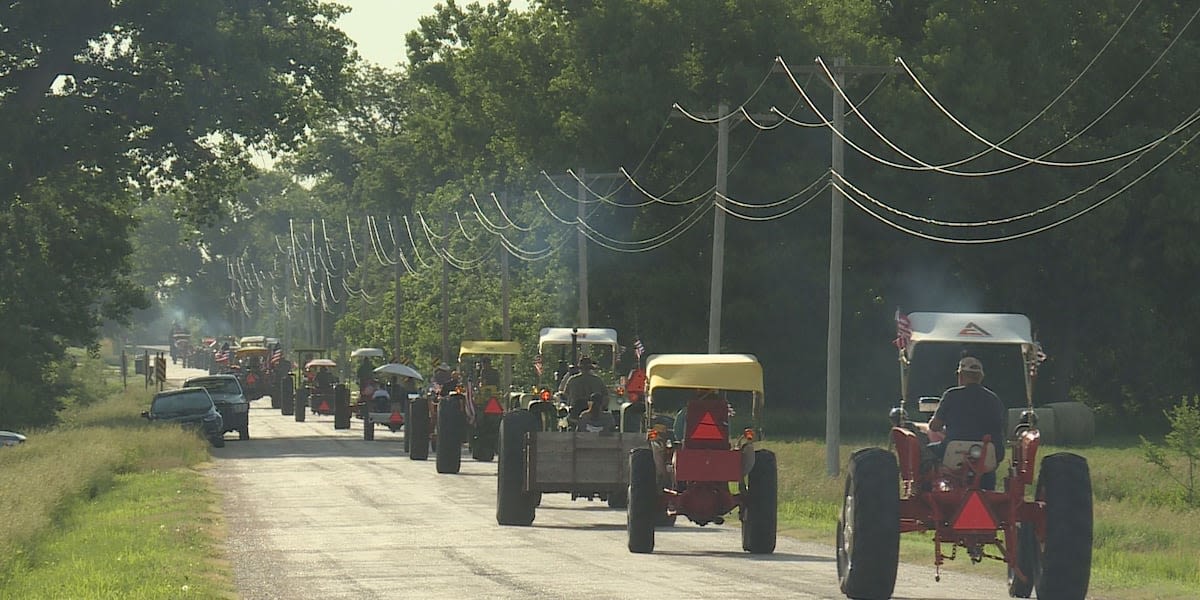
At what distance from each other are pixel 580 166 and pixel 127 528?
42665 millimetres

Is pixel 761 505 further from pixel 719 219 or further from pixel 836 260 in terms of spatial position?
pixel 719 219

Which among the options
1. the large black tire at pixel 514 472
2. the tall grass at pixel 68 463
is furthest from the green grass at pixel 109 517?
the large black tire at pixel 514 472

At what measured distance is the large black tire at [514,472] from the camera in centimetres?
2484

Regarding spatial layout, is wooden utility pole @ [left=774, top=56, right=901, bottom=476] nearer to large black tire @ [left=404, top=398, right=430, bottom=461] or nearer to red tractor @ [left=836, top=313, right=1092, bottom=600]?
large black tire @ [left=404, top=398, right=430, bottom=461]

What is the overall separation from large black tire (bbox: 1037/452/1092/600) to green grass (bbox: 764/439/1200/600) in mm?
2539

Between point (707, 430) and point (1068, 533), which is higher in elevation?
point (707, 430)

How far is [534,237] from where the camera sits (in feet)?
256

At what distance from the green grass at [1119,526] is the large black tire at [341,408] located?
60.3 feet

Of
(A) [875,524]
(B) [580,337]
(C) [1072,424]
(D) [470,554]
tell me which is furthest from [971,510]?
(C) [1072,424]

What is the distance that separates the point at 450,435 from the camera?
37.0 metres

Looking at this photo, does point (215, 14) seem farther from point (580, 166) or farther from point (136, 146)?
point (580, 166)

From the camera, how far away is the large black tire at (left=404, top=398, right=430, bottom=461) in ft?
140

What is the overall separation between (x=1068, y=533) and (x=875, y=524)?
147 cm

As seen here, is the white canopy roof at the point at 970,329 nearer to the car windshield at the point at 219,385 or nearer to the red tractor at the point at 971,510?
the red tractor at the point at 971,510
